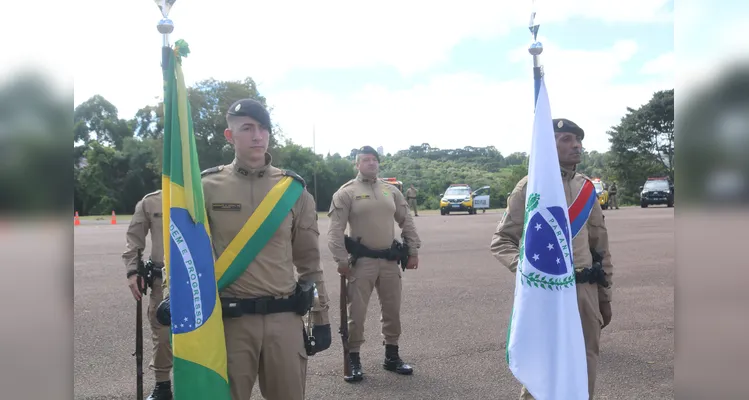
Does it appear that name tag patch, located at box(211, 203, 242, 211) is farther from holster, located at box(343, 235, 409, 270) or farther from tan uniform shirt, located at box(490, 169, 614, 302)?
holster, located at box(343, 235, 409, 270)

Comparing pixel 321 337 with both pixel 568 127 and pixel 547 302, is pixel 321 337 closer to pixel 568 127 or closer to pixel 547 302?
pixel 547 302

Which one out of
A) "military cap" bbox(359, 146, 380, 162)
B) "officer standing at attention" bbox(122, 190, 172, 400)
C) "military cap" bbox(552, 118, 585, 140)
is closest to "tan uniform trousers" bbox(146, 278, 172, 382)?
Answer: "officer standing at attention" bbox(122, 190, 172, 400)

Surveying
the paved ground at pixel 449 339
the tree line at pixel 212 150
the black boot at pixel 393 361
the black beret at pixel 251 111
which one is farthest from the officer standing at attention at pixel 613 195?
the black beret at pixel 251 111

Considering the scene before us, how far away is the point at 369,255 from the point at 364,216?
0.43 m

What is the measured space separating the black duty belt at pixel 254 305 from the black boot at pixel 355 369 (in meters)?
2.43

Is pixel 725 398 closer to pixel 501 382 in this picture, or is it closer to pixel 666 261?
pixel 501 382

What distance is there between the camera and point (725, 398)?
1.45m

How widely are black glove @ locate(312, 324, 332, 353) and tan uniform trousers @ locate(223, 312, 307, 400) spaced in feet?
0.56

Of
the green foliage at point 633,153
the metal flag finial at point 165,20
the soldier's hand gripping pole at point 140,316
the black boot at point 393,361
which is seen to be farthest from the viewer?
the green foliage at point 633,153

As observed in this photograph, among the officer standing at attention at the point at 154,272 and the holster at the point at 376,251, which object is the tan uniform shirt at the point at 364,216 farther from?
the officer standing at attention at the point at 154,272

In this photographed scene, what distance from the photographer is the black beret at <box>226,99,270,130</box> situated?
121 inches

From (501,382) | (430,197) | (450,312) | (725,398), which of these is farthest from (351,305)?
(430,197)

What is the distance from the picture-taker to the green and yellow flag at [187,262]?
2.67 m

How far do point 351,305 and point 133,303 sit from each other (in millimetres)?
4976
